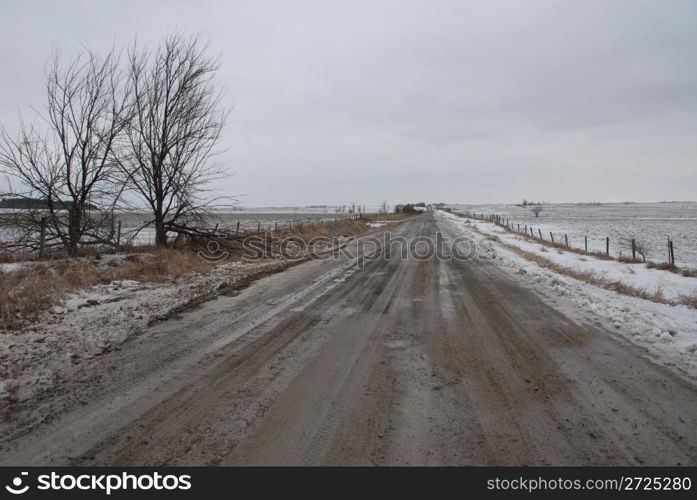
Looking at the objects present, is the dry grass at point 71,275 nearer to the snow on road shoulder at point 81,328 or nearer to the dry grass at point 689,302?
the snow on road shoulder at point 81,328

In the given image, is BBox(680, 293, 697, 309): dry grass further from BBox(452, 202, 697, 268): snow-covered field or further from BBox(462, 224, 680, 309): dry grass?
BBox(452, 202, 697, 268): snow-covered field

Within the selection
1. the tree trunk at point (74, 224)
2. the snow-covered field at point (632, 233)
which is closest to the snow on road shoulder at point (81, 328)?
the tree trunk at point (74, 224)

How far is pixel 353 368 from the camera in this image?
4.24 meters

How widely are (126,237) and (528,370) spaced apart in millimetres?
13251

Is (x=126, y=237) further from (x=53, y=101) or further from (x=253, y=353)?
(x=253, y=353)

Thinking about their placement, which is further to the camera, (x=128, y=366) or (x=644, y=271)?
(x=644, y=271)

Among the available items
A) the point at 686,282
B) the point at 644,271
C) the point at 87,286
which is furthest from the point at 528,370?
the point at 644,271

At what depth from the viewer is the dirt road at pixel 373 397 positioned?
8.91 feet
